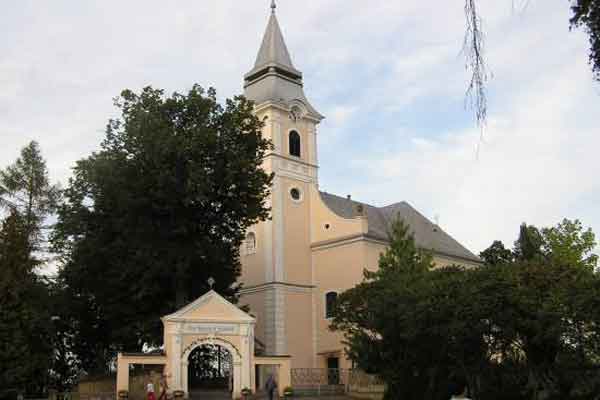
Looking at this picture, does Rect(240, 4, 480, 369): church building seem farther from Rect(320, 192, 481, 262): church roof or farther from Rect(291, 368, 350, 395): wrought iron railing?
Rect(291, 368, 350, 395): wrought iron railing

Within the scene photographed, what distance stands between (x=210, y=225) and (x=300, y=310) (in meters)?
12.2

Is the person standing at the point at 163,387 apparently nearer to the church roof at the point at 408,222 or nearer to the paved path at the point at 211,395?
the paved path at the point at 211,395

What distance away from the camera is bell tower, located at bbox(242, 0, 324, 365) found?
44.4 meters

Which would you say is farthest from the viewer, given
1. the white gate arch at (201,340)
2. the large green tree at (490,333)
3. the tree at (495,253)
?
the tree at (495,253)

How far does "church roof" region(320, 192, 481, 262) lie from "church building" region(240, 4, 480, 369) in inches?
11.0

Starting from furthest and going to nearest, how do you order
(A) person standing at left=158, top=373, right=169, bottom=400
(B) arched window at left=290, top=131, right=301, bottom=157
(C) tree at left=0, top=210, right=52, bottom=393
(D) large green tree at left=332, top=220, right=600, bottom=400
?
(B) arched window at left=290, top=131, right=301, bottom=157
(C) tree at left=0, top=210, right=52, bottom=393
(A) person standing at left=158, top=373, right=169, bottom=400
(D) large green tree at left=332, top=220, right=600, bottom=400

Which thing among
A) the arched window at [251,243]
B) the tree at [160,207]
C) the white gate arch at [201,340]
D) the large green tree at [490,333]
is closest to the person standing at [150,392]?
the white gate arch at [201,340]

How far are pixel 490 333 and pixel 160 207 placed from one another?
15.9 meters

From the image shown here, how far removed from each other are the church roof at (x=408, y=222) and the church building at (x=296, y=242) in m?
0.28

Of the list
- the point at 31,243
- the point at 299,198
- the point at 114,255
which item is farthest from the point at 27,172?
the point at 299,198

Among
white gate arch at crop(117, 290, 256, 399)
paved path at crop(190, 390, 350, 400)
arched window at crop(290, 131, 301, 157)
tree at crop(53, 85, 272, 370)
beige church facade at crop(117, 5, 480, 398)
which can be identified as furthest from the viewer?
arched window at crop(290, 131, 301, 157)

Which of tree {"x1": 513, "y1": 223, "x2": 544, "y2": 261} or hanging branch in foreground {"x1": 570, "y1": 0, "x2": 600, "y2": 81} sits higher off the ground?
tree {"x1": 513, "y1": 223, "x2": 544, "y2": 261}

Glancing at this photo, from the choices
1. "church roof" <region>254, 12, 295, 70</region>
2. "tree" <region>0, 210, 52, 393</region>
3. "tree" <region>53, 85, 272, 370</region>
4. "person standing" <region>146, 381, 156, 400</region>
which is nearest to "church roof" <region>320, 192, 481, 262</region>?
"church roof" <region>254, 12, 295, 70</region>

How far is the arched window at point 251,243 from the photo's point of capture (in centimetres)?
4662
